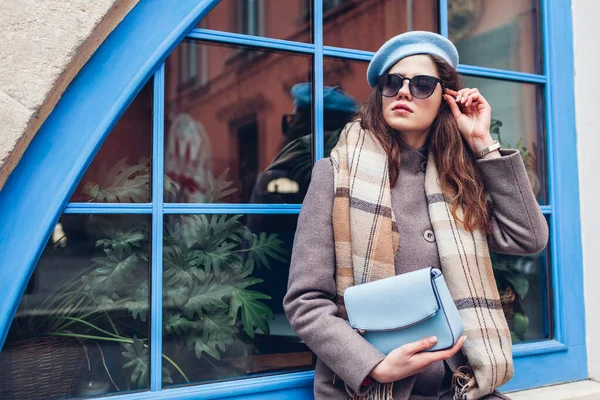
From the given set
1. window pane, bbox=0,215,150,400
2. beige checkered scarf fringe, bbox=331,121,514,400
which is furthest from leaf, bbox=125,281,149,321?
beige checkered scarf fringe, bbox=331,121,514,400

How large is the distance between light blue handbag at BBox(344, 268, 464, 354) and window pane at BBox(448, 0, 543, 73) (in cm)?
147

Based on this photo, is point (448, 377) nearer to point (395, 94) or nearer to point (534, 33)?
point (395, 94)

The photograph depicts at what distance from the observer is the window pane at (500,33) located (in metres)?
2.54

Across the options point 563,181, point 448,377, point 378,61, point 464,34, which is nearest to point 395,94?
point 378,61

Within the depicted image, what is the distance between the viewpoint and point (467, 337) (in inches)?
63.7

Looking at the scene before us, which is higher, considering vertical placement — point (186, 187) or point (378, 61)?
point (378, 61)

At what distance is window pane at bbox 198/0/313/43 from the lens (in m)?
2.02

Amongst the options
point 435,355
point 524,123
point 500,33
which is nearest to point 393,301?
point 435,355

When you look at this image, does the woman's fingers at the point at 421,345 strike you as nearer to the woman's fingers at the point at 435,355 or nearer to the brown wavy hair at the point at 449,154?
the woman's fingers at the point at 435,355

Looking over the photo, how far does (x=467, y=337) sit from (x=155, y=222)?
3.49ft

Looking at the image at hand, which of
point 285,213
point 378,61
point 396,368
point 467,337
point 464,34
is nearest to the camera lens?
point 396,368

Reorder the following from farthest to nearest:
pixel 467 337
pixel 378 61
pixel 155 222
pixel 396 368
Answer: pixel 155 222 → pixel 378 61 → pixel 467 337 → pixel 396 368

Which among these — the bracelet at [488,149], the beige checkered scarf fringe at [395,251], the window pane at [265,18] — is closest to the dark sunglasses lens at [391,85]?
the beige checkered scarf fringe at [395,251]

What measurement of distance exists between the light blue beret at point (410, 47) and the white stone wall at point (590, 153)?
3.84ft
